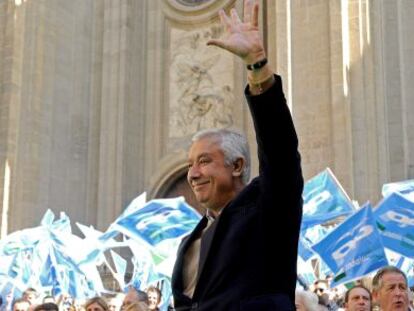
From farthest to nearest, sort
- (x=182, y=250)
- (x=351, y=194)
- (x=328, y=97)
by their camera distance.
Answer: (x=328, y=97), (x=351, y=194), (x=182, y=250)

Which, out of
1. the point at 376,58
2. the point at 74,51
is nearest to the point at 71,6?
the point at 74,51

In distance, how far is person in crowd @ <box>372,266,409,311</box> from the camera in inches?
203

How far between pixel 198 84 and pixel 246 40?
17222mm

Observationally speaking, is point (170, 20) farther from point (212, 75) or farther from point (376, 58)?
point (376, 58)

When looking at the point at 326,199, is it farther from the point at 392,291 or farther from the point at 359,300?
the point at 392,291

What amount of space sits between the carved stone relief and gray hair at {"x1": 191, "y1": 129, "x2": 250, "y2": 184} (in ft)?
53.3

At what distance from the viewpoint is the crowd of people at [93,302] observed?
6.34 metres

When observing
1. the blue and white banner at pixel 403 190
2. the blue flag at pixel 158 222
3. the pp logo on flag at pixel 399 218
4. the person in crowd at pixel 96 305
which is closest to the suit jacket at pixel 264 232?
the person in crowd at pixel 96 305

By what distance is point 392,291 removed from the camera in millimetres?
5199

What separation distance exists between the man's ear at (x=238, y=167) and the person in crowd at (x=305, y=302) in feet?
10.3

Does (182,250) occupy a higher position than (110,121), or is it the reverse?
(110,121)

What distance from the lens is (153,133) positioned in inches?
795

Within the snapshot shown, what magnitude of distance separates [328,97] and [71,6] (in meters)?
8.40

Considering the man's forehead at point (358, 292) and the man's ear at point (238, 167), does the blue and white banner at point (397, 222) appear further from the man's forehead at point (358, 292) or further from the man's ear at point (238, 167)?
the man's ear at point (238, 167)
